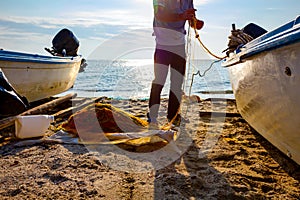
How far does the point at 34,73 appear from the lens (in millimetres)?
5762

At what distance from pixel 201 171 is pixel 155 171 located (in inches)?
14.5

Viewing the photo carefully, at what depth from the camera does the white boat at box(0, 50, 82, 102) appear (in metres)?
4.94

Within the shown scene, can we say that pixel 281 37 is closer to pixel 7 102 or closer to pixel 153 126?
pixel 153 126

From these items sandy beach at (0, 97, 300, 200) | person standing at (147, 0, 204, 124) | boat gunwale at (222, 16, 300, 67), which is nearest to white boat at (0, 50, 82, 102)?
sandy beach at (0, 97, 300, 200)

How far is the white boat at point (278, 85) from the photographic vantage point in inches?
81.2

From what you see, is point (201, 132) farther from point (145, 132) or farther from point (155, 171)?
point (155, 171)

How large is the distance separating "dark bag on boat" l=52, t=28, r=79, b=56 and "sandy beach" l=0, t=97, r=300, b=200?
6108mm

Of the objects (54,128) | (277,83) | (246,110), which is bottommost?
(54,128)

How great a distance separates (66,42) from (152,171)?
7703 mm

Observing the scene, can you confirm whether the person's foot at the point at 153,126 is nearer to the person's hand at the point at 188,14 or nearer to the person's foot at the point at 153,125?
the person's foot at the point at 153,125

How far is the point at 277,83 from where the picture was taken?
2.36 metres

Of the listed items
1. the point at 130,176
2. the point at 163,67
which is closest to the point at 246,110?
the point at 163,67

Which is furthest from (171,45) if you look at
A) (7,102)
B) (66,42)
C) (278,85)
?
(66,42)

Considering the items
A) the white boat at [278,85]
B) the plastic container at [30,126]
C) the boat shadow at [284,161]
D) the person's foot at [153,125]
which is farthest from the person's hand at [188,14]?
the plastic container at [30,126]
